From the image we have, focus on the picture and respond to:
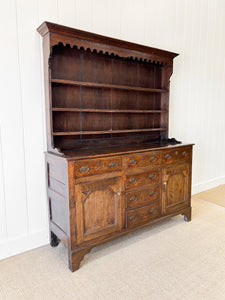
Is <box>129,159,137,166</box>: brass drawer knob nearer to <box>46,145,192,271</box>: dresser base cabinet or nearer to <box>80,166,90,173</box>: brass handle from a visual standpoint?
<box>46,145,192,271</box>: dresser base cabinet

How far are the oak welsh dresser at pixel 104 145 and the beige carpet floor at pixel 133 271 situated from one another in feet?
0.56

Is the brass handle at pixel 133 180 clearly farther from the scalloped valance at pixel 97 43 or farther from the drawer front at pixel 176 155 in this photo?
the scalloped valance at pixel 97 43

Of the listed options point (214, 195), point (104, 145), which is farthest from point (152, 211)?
point (214, 195)

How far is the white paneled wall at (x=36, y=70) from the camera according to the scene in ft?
6.56

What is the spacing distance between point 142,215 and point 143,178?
1.30 ft

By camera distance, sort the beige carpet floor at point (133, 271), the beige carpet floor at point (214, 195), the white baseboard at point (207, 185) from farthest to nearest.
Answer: the white baseboard at point (207, 185) < the beige carpet floor at point (214, 195) < the beige carpet floor at point (133, 271)

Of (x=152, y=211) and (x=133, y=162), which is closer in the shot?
(x=133, y=162)

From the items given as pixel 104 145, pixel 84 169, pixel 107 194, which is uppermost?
pixel 104 145

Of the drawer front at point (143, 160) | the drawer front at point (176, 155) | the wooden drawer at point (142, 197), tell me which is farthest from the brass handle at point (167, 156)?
the wooden drawer at point (142, 197)

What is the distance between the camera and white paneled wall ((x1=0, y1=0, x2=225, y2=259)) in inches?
78.7

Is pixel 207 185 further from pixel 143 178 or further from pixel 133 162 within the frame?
pixel 133 162

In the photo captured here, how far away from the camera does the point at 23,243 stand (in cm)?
219

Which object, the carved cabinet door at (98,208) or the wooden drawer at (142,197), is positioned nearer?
the carved cabinet door at (98,208)

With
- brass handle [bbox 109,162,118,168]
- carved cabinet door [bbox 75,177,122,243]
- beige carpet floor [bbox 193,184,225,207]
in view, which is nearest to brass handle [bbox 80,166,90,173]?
carved cabinet door [bbox 75,177,122,243]
